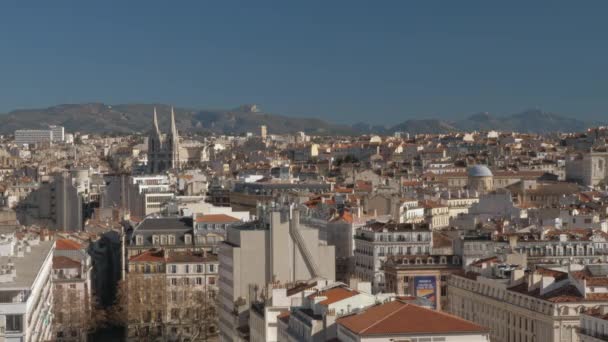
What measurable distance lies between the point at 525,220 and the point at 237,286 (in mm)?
33380

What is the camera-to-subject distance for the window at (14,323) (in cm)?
4219

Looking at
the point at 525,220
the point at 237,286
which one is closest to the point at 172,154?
the point at 525,220

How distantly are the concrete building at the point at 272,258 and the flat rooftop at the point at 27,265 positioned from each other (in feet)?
23.8

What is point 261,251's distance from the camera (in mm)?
57000

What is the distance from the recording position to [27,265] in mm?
56062

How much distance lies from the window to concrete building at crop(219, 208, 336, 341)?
45.9 ft

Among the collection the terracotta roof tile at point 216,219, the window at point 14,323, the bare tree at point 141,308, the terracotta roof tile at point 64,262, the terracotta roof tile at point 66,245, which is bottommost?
the bare tree at point 141,308

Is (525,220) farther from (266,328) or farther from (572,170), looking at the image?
(572,170)

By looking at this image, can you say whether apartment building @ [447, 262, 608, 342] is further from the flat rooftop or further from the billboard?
the flat rooftop

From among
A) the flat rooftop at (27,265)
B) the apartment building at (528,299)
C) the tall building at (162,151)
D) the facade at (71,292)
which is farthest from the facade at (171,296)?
the tall building at (162,151)

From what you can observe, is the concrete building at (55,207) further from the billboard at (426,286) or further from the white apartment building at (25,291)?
the billboard at (426,286)

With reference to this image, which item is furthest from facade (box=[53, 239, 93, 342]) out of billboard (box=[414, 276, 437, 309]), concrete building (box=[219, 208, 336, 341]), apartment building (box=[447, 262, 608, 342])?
apartment building (box=[447, 262, 608, 342])

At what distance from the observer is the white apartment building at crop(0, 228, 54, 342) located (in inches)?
1670

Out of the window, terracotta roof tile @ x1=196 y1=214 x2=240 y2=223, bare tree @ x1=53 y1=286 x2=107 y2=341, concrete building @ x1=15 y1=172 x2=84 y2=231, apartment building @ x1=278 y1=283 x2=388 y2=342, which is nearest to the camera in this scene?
apartment building @ x1=278 y1=283 x2=388 y2=342
